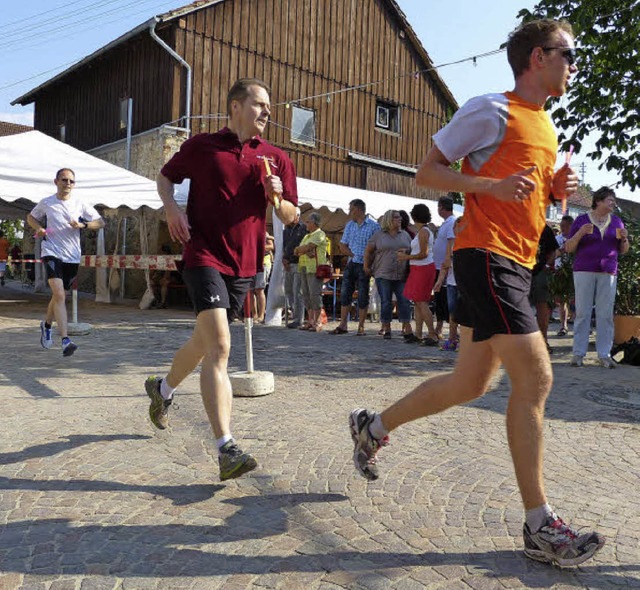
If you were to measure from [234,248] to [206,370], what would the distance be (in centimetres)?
64

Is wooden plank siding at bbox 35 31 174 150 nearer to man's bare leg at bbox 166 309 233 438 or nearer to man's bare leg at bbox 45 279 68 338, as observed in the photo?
man's bare leg at bbox 45 279 68 338

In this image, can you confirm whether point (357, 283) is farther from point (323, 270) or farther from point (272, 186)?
point (272, 186)

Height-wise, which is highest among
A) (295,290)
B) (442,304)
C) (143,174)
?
(143,174)

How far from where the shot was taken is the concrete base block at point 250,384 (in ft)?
17.0

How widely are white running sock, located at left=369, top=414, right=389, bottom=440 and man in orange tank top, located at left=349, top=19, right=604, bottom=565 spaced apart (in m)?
0.43

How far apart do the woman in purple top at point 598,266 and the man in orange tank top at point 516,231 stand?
5.04 m

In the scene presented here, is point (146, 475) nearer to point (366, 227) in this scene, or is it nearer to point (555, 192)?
point (555, 192)

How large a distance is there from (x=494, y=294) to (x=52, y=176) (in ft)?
35.3

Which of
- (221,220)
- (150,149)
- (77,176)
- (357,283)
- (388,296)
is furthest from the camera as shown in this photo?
(150,149)

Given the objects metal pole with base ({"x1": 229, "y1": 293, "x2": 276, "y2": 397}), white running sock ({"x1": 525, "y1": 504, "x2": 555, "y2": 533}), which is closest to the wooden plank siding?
metal pole with base ({"x1": 229, "y1": 293, "x2": 276, "y2": 397})

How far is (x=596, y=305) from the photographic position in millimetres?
7547

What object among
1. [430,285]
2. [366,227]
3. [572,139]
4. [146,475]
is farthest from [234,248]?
[572,139]

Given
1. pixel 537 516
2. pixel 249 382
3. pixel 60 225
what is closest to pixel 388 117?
pixel 60 225

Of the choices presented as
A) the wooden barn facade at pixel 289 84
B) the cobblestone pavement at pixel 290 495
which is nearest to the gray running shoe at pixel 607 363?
the cobblestone pavement at pixel 290 495
